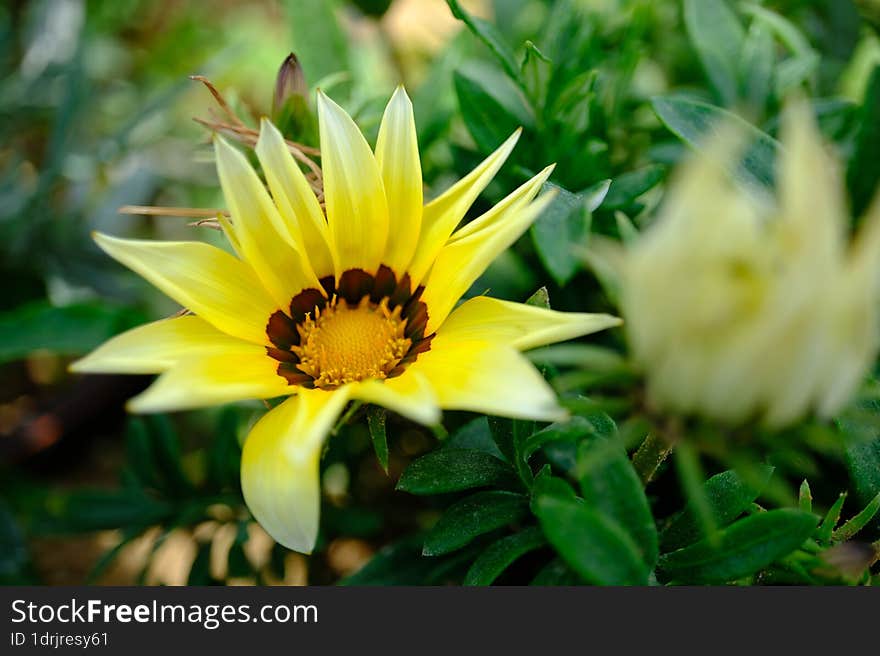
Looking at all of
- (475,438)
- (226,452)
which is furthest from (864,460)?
(226,452)

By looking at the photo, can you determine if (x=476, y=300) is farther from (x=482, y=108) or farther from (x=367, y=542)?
(x=367, y=542)

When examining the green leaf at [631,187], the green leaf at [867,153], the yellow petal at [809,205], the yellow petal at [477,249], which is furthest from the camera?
the green leaf at [867,153]

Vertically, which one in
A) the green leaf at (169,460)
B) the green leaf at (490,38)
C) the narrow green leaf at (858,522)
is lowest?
the green leaf at (169,460)

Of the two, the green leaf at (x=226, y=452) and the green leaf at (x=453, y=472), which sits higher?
the green leaf at (x=453, y=472)

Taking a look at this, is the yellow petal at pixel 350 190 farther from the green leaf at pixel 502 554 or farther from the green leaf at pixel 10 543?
the green leaf at pixel 10 543

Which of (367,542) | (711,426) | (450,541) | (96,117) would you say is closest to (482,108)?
(450,541)

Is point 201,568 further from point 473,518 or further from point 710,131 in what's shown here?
point 710,131

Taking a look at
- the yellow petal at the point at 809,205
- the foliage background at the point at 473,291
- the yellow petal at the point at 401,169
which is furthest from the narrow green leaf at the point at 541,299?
the yellow petal at the point at 809,205
